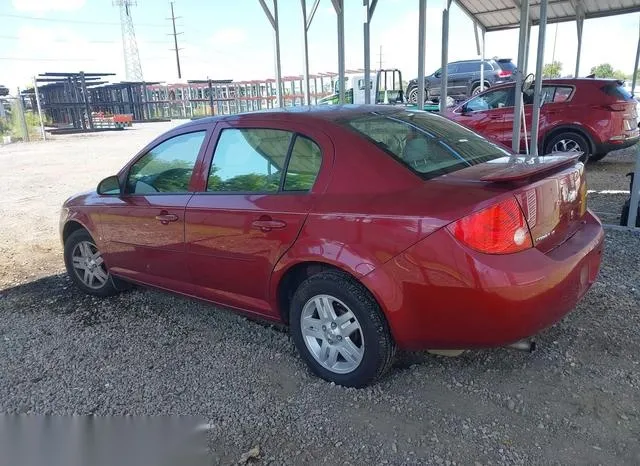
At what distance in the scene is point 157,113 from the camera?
45.1 meters

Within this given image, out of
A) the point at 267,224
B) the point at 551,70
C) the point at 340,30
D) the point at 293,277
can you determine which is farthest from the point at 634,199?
the point at 551,70

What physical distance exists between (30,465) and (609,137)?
31.7 ft

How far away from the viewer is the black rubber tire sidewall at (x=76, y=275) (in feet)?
14.4

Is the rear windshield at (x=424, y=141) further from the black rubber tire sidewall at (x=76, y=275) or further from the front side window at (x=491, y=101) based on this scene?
the front side window at (x=491, y=101)

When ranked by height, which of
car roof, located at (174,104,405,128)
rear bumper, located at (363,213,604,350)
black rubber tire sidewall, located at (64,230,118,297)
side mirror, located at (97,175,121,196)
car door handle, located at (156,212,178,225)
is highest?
car roof, located at (174,104,405,128)

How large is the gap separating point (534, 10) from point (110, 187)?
16.4 meters

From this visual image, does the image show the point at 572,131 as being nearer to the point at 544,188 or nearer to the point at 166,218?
the point at 544,188

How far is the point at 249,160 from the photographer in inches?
124

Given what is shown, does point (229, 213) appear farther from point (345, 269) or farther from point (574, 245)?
point (574, 245)

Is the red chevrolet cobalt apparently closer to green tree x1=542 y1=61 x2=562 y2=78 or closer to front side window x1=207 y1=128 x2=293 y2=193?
front side window x1=207 y1=128 x2=293 y2=193

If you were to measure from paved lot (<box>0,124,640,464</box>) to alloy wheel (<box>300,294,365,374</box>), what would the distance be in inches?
6.4

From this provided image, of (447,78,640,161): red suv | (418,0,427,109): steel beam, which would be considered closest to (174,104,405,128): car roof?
(418,0,427,109): steel beam

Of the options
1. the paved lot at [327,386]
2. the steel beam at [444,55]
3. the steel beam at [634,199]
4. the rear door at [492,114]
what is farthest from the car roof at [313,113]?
the rear door at [492,114]

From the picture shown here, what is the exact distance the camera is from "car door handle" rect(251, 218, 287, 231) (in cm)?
281
